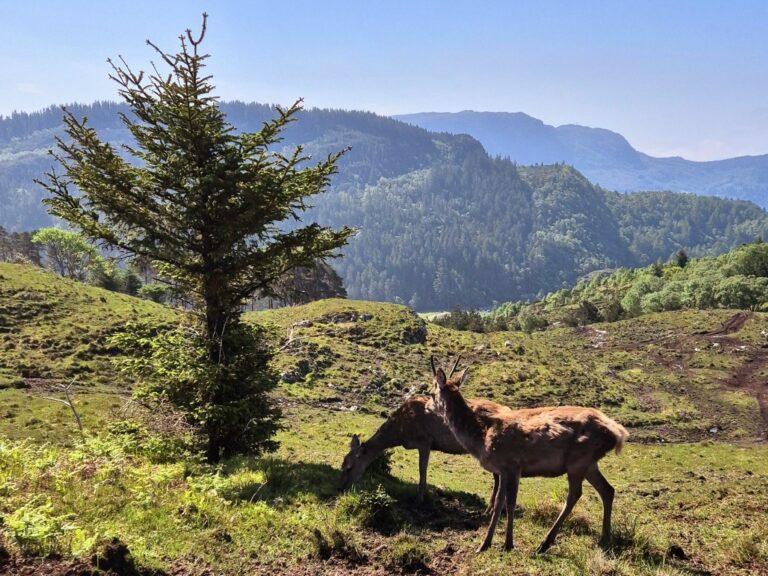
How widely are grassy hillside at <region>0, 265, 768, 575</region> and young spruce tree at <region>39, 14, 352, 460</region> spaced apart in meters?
1.85

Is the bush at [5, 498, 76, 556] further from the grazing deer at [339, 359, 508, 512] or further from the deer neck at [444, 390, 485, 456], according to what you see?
the grazing deer at [339, 359, 508, 512]

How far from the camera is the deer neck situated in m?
9.82

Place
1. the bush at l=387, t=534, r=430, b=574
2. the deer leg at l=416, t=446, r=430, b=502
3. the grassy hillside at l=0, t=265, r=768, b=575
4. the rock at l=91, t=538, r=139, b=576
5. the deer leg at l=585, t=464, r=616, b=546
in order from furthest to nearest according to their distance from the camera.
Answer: the deer leg at l=416, t=446, r=430, b=502 < the deer leg at l=585, t=464, r=616, b=546 < the bush at l=387, t=534, r=430, b=574 < the grassy hillside at l=0, t=265, r=768, b=575 < the rock at l=91, t=538, r=139, b=576

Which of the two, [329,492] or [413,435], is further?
[413,435]

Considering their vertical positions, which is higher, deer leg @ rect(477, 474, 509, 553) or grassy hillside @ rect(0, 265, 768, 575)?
deer leg @ rect(477, 474, 509, 553)

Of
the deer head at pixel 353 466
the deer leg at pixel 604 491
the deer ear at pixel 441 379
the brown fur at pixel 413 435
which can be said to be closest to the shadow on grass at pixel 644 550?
the deer leg at pixel 604 491

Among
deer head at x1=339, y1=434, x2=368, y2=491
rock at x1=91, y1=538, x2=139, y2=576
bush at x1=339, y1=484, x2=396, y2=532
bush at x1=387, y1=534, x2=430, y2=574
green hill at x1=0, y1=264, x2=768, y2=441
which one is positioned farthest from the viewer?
green hill at x1=0, y1=264, x2=768, y2=441

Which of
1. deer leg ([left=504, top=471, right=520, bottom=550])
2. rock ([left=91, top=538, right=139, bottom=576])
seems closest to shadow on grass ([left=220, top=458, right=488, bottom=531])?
deer leg ([left=504, top=471, right=520, bottom=550])

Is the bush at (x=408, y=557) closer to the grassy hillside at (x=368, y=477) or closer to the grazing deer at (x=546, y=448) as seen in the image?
the grassy hillside at (x=368, y=477)

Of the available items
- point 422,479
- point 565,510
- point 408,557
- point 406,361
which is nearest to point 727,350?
point 406,361

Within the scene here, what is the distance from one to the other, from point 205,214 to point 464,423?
9771 millimetres

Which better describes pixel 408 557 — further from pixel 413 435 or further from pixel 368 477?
pixel 413 435

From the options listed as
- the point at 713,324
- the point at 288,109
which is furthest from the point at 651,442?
the point at 713,324

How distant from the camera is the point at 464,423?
10008 mm
